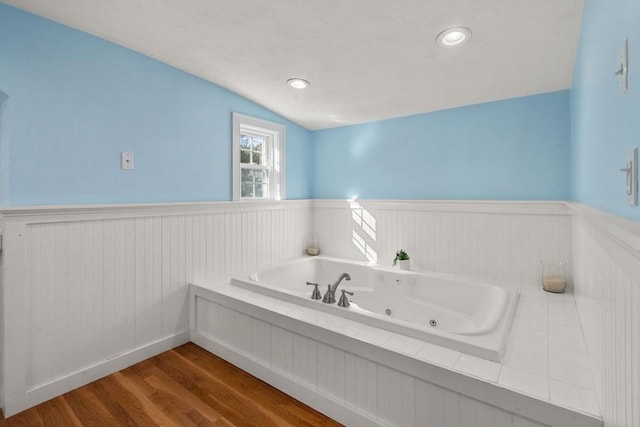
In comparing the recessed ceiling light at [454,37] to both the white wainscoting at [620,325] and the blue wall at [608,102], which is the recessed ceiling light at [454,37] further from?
the white wainscoting at [620,325]

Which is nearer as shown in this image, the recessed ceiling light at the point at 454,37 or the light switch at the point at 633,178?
the light switch at the point at 633,178

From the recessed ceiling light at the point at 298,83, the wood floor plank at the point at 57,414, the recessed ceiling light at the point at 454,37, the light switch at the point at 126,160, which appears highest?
the recessed ceiling light at the point at 298,83

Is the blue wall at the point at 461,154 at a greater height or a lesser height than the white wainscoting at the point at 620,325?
greater

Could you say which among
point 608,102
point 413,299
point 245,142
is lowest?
point 413,299

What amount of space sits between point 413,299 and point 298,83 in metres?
2.15

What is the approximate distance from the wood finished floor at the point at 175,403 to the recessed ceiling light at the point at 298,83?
7.53 ft

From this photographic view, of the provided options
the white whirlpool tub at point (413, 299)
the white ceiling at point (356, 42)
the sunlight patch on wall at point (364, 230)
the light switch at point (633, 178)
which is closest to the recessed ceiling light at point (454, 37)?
the white ceiling at point (356, 42)

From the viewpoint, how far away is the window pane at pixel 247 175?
3187mm

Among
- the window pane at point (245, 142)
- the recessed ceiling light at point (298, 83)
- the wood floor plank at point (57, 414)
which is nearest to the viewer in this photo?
the wood floor plank at point (57, 414)

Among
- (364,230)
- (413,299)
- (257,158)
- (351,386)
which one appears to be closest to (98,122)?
(257,158)

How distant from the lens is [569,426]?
1.04m

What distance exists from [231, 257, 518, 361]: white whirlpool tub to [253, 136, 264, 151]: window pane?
1292 mm

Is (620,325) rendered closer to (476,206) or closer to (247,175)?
(476,206)

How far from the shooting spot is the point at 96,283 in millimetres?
2021
